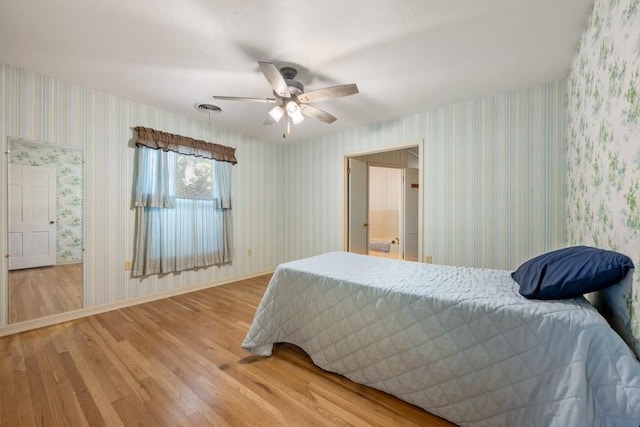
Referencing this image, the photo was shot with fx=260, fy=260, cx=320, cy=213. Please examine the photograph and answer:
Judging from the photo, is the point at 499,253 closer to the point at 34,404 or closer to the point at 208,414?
the point at 208,414

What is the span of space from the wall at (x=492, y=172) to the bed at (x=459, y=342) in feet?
3.88

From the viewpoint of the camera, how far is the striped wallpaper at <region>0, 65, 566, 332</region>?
2475mm

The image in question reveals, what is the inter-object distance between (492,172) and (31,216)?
4625 millimetres

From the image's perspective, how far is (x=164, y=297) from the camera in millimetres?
3316

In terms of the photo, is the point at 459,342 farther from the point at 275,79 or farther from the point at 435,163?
the point at 435,163

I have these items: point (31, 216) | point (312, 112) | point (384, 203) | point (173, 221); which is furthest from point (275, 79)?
point (384, 203)

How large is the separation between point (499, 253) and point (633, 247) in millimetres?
1838

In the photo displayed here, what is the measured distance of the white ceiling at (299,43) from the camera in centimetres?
163

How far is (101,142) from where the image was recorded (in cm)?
285

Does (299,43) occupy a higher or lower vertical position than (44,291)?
higher

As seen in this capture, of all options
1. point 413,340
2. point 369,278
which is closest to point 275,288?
point 369,278

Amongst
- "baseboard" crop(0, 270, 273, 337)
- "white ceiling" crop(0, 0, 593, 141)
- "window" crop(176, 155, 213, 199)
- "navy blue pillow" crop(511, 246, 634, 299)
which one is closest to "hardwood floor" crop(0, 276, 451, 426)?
"baseboard" crop(0, 270, 273, 337)

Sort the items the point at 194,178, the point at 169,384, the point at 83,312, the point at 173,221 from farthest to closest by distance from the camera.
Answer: the point at 194,178
the point at 173,221
the point at 83,312
the point at 169,384

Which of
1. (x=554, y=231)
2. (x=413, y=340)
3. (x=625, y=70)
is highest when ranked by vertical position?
(x=625, y=70)
